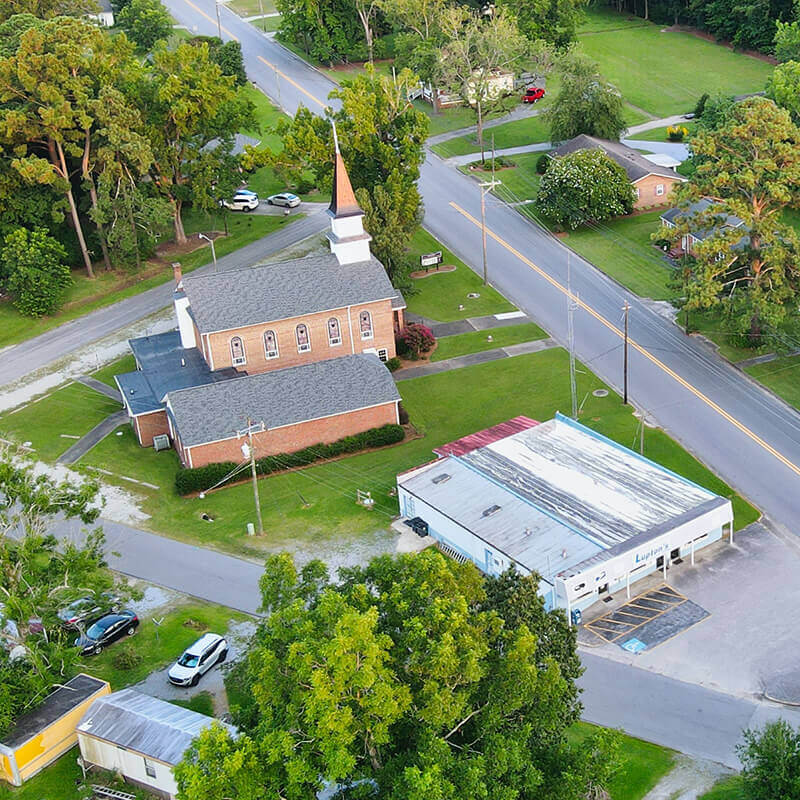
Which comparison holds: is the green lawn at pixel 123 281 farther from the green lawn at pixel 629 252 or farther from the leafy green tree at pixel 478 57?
the green lawn at pixel 629 252

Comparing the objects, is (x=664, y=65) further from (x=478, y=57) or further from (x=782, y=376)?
(x=782, y=376)

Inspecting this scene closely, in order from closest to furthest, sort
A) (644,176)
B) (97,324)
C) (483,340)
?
(483,340), (97,324), (644,176)

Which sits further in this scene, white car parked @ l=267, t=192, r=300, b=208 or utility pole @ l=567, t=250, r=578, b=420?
white car parked @ l=267, t=192, r=300, b=208

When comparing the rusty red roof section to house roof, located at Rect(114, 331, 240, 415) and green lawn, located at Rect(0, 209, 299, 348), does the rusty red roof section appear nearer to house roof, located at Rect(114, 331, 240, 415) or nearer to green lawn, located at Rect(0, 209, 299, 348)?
house roof, located at Rect(114, 331, 240, 415)

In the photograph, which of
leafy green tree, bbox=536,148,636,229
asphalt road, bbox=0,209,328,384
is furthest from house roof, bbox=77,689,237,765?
leafy green tree, bbox=536,148,636,229

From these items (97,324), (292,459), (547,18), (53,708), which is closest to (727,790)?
(53,708)

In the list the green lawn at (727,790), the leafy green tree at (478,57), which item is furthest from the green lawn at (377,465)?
the leafy green tree at (478,57)
